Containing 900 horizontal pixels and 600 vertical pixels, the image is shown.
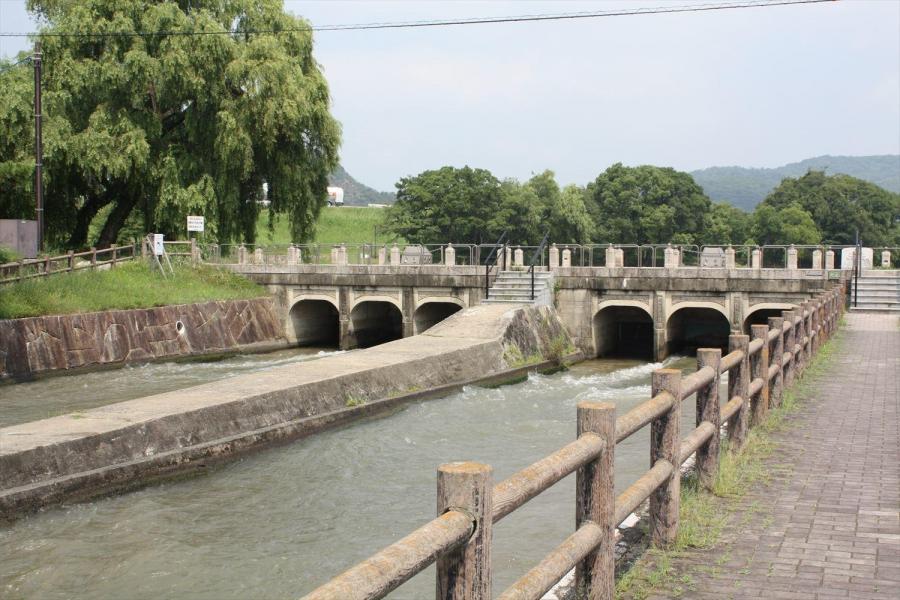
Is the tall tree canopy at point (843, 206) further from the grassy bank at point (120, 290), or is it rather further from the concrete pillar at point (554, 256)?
the grassy bank at point (120, 290)

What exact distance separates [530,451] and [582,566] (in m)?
→ 9.00

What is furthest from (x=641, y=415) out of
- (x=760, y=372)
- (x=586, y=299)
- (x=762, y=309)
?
(x=762, y=309)

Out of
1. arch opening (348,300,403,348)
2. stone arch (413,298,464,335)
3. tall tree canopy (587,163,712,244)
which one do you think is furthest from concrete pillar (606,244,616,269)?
tall tree canopy (587,163,712,244)

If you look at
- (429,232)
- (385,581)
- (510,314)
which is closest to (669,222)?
(429,232)

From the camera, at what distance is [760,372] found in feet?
32.9

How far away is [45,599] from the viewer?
820 cm

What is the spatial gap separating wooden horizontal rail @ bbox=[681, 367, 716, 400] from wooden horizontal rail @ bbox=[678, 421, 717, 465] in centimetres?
32

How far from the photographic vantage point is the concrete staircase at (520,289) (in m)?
28.9

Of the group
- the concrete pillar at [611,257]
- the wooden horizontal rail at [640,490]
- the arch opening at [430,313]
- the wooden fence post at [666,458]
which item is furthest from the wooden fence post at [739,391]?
the arch opening at [430,313]

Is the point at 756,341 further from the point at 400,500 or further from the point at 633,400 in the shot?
the point at 633,400

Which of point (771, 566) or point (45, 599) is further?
point (45, 599)

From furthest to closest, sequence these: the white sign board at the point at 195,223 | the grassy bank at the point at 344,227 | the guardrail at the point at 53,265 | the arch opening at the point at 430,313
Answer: the grassy bank at the point at 344,227 < the arch opening at the point at 430,313 < the white sign board at the point at 195,223 < the guardrail at the point at 53,265

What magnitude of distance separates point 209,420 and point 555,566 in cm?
994

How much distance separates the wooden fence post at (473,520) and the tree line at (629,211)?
58.2 m
